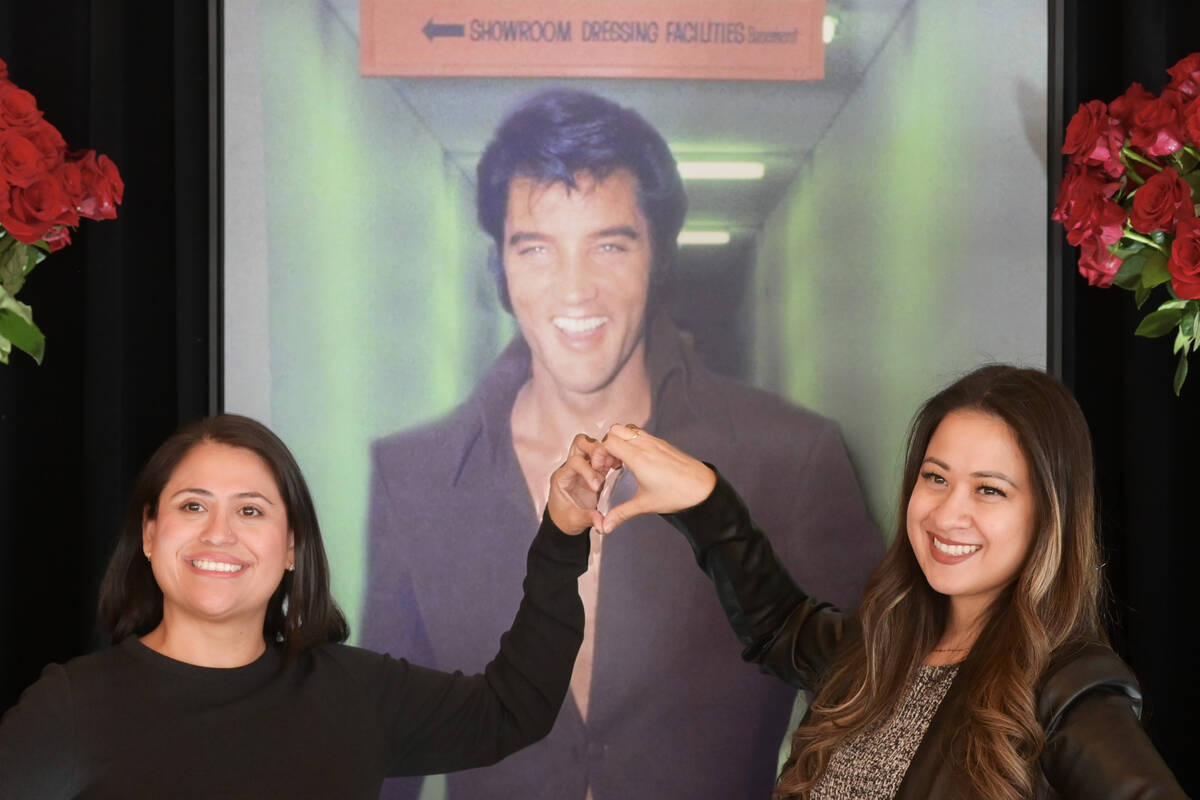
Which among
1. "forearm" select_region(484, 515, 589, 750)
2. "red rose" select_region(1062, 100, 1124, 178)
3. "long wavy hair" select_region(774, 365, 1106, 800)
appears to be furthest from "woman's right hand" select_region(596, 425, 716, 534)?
"red rose" select_region(1062, 100, 1124, 178)

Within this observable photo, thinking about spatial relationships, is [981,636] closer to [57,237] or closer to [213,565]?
[213,565]

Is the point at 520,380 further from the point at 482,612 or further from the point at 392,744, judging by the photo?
the point at 392,744

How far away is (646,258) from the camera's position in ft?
8.66

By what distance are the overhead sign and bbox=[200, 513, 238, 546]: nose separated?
3.48 ft

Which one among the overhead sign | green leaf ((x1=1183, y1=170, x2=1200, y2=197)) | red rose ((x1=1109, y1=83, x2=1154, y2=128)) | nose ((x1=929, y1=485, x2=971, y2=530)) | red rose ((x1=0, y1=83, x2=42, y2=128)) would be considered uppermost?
the overhead sign

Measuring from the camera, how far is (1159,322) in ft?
7.60

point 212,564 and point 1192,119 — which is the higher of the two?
point 1192,119

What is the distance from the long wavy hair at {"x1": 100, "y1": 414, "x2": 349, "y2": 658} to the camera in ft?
6.78

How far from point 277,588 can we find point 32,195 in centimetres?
79

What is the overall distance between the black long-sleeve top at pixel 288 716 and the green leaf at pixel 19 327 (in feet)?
2.01

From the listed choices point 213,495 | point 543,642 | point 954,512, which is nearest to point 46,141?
point 213,495

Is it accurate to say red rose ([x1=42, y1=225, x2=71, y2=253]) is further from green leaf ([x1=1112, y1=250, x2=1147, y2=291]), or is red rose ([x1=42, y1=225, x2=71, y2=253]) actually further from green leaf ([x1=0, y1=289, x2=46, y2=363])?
green leaf ([x1=1112, y1=250, x2=1147, y2=291])

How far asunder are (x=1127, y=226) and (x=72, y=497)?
206 centimetres

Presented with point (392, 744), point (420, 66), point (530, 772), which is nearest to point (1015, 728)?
point (392, 744)
